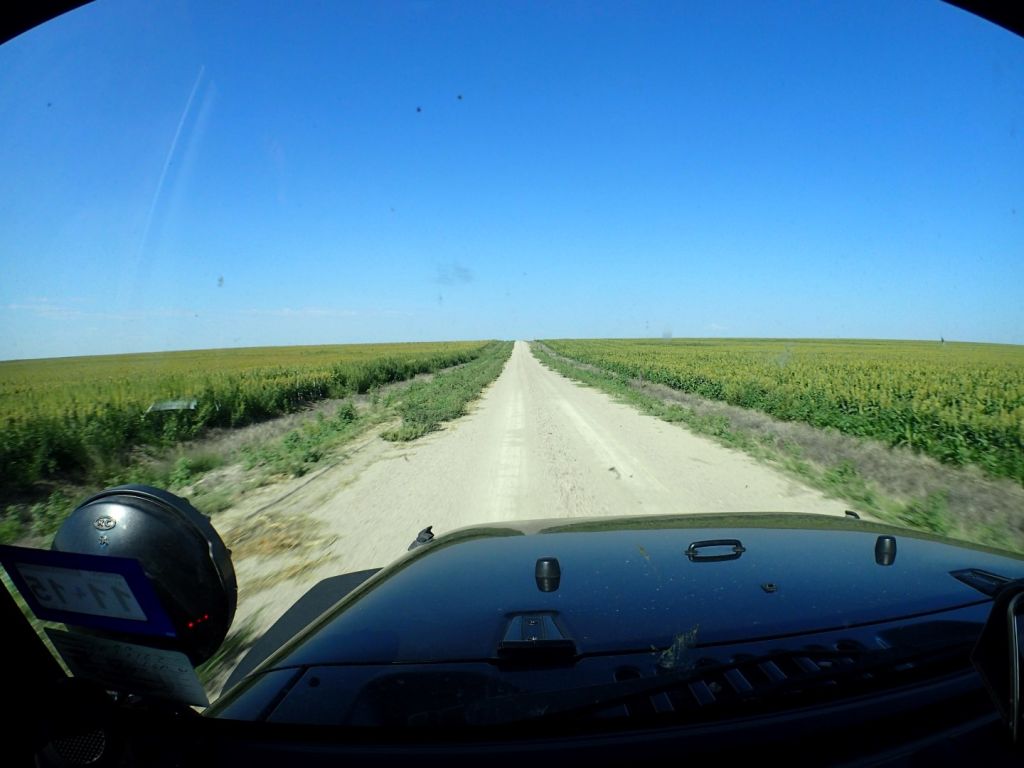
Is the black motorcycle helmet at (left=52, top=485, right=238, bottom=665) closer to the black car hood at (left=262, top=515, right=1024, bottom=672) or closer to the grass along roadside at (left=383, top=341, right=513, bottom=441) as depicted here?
the black car hood at (left=262, top=515, right=1024, bottom=672)

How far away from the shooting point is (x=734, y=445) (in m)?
10.5

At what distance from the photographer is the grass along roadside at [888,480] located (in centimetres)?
612

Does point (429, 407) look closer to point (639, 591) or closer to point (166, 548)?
point (639, 591)

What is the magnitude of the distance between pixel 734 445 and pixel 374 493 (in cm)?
692

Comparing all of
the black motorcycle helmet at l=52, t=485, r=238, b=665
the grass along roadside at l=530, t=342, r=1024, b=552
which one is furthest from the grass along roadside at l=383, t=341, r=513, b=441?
the black motorcycle helmet at l=52, t=485, r=238, b=665

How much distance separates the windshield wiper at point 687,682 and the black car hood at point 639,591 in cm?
15

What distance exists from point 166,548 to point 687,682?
1309 mm

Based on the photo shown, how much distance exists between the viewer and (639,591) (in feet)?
6.56

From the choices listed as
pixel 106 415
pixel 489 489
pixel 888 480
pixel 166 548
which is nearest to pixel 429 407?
pixel 106 415

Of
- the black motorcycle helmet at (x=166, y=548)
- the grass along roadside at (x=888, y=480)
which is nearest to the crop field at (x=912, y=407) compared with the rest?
the grass along roadside at (x=888, y=480)

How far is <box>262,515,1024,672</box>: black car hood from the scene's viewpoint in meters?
1.65

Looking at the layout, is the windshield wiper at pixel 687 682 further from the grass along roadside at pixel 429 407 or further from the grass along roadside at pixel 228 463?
the grass along roadside at pixel 429 407

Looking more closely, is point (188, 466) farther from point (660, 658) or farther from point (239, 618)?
point (660, 658)

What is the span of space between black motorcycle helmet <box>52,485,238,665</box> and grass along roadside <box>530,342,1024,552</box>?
7.07m
